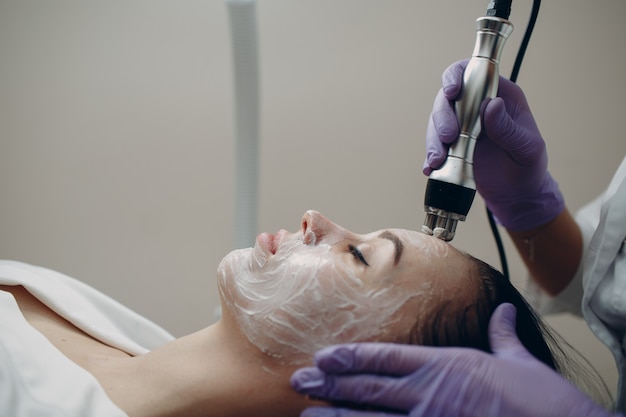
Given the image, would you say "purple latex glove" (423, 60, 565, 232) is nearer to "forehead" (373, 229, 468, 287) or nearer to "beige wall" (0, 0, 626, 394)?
"forehead" (373, 229, 468, 287)

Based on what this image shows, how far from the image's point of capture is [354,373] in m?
0.74

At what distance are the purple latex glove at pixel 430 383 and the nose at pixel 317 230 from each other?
210 mm

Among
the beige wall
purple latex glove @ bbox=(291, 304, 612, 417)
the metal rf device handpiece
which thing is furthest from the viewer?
the beige wall

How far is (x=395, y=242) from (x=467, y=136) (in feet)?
0.82

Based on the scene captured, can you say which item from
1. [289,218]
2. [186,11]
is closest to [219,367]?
[289,218]

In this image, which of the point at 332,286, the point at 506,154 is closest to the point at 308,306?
the point at 332,286

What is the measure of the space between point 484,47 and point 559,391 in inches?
22.7

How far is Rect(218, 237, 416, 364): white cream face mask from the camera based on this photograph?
0.80 m

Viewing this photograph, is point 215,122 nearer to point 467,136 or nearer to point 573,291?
point 467,136

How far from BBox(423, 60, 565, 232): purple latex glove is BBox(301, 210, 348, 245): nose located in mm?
229

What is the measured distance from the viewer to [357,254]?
2.84 ft

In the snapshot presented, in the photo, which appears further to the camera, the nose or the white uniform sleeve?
the white uniform sleeve

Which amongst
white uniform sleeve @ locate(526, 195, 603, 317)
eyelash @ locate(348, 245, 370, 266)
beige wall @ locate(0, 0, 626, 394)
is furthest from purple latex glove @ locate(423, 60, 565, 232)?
beige wall @ locate(0, 0, 626, 394)

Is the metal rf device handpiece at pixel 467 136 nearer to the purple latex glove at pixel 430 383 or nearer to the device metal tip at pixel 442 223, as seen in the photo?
the device metal tip at pixel 442 223
